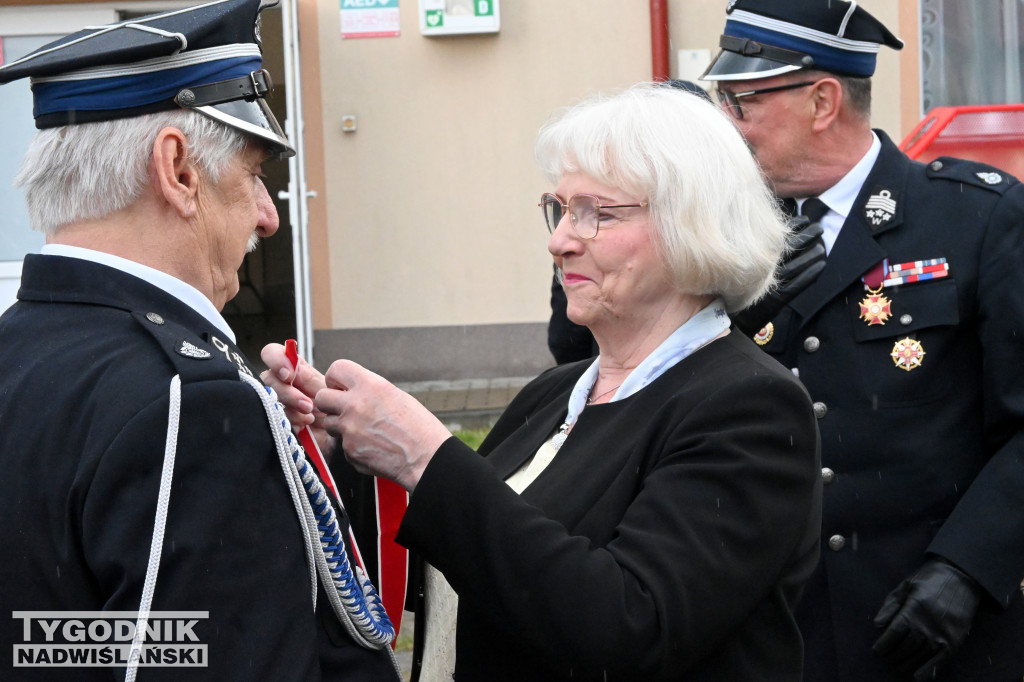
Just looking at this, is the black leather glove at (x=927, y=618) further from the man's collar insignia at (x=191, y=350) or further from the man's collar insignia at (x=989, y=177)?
the man's collar insignia at (x=191, y=350)

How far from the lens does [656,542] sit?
1639mm

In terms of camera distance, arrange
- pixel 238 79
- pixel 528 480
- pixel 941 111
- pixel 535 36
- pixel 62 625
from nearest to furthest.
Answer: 1. pixel 62 625
2. pixel 238 79
3. pixel 528 480
4. pixel 941 111
5. pixel 535 36

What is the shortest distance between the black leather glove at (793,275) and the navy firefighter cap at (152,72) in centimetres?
119

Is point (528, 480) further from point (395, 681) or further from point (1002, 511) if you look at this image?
point (1002, 511)

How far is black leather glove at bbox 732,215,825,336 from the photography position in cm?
241

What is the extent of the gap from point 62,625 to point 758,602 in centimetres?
97

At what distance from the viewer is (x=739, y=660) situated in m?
1.72

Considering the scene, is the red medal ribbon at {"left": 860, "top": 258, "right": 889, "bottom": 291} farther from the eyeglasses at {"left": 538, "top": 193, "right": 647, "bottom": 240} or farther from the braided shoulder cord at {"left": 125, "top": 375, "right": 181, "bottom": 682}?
the braided shoulder cord at {"left": 125, "top": 375, "right": 181, "bottom": 682}

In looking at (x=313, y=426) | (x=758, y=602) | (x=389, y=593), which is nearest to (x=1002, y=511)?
(x=758, y=602)

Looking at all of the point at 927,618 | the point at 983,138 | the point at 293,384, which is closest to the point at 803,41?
the point at 927,618

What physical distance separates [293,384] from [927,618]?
1.31 meters

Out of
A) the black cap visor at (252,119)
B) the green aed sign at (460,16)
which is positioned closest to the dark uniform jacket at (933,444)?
the black cap visor at (252,119)

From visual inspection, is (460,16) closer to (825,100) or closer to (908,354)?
(825,100)

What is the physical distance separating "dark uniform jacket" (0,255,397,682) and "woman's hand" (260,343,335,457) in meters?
0.44
